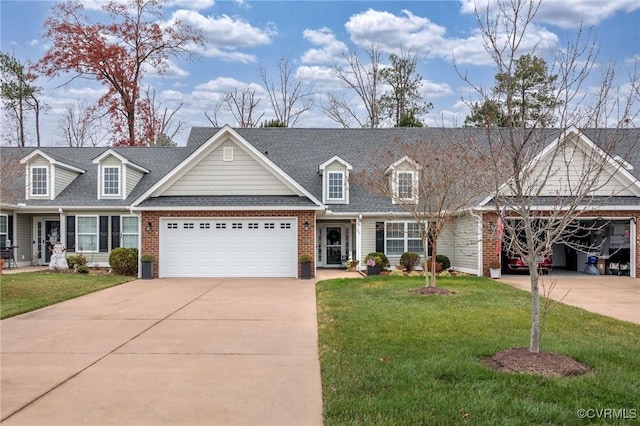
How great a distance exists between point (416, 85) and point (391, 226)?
18.4m

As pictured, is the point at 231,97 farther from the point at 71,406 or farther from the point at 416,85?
the point at 71,406

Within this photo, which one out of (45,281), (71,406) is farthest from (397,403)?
(45,281)

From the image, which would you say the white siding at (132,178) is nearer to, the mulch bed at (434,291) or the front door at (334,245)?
the front door at (334,245)

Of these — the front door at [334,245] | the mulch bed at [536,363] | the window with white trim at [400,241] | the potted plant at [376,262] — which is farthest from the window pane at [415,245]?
the mulch bed at [536,363]

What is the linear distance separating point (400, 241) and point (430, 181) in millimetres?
7049

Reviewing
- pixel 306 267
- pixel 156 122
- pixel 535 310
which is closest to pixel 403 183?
pixel 306 267

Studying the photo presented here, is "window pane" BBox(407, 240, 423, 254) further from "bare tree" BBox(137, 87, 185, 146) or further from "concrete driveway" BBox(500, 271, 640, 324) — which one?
"bare tree" BBox(137, 87, 185, 146)

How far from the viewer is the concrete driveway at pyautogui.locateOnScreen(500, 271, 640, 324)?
10.6 metres

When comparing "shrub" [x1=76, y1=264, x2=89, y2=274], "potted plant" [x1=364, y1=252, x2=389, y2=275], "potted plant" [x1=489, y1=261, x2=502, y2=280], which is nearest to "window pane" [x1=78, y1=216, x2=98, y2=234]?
"shrub" [x1=76, y1=264, x2=89, y2=274]

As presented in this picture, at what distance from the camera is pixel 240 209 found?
16891mm

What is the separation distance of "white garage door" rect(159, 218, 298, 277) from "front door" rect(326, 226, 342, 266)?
4019 mm

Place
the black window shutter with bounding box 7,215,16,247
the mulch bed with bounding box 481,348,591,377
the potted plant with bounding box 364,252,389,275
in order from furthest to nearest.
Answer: the black window shutter with bounding box 7,215,16,247, the potted plant with bounding box 364,252,389,275, the mulch bed with bounding box 481,348,591,377

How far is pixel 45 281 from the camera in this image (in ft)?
49.1

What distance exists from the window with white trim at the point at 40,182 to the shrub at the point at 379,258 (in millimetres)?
14166
